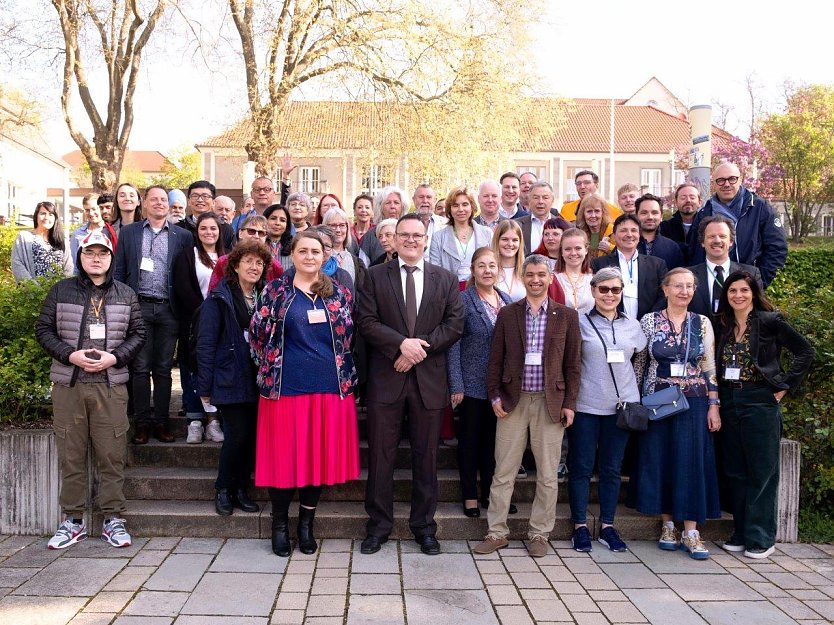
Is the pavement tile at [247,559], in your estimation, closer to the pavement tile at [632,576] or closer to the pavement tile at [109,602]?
the pavement tile at [109,602]

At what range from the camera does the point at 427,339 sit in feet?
15.8

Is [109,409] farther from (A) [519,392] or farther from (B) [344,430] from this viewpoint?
(A) [519,392]

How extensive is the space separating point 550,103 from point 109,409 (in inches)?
627

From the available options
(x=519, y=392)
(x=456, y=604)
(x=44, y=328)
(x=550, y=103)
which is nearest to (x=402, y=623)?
(x=456, y=604)

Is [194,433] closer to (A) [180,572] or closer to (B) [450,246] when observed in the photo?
(A) [180,572]

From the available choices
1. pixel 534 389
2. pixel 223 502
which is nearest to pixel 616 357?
pixel 534 389

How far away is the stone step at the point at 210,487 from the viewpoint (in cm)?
534

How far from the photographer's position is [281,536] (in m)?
4.74

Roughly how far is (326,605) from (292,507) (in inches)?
53.0

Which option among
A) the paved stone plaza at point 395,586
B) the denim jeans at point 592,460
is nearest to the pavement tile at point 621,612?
the paved stone plaza at point 395,586

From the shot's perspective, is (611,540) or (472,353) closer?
(611,540)

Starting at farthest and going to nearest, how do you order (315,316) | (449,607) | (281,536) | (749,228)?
(749,228) < (281,536) < (315,316) < (449,607)

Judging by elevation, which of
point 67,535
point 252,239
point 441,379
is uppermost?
point 252,239

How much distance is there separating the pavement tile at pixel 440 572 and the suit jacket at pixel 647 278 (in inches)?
87.8
